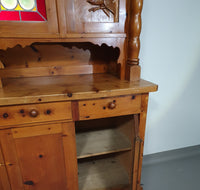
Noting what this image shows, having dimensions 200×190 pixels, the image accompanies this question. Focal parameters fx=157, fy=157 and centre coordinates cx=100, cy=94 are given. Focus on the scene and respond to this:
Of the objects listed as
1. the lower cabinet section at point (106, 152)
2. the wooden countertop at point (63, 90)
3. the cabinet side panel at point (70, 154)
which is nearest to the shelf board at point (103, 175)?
the lower cabinet section at point (106, 152)

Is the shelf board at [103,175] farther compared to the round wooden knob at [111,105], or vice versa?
the shelf board at [103,175]

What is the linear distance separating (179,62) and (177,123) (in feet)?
2.31

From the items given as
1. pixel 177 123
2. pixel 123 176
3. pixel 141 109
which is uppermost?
pixel 141 109

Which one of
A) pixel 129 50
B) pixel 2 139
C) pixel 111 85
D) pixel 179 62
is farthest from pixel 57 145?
pixel 179 62

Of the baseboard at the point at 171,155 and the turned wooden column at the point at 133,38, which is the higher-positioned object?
the turned wooden column at the point at 133,38

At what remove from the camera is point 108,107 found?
99 cm

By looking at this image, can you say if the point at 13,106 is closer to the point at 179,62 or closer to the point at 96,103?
the point at 96,103

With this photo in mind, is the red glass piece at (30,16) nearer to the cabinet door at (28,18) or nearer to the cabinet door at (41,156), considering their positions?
the cabinet door at (28,18)

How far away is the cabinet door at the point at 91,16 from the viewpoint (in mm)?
948

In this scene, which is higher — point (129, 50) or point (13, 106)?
point (129, 50)

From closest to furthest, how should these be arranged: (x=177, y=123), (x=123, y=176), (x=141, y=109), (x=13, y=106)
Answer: (x=13, y=106) → (x=141, y=109) → (x=123, y=176) → (x=177, y=123)

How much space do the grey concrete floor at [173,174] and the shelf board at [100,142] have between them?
24.2 inches

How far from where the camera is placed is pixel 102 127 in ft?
4.97

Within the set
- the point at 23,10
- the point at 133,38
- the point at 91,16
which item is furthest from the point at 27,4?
the point at 133,38
